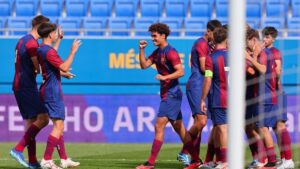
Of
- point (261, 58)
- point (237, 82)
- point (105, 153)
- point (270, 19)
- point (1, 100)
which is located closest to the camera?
point (237, 82)

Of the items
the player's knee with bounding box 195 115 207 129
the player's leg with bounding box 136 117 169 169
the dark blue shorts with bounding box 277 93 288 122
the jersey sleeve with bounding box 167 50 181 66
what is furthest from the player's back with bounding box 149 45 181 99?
the dark blue shorts with bounding box 277 93 288 122

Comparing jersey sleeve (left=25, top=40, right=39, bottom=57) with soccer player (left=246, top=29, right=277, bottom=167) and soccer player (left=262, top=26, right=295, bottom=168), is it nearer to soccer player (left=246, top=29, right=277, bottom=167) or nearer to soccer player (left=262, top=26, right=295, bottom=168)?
soccer player (left=246, top=29, right=277, bottom=167)

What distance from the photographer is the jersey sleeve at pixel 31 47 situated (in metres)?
11.7

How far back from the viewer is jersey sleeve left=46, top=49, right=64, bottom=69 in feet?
36.8

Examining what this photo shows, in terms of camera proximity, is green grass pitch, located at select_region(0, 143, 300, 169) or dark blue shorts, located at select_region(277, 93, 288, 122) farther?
green grass pitch, located at select_region(0, 143, 300, 169)

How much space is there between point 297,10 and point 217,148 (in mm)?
8943

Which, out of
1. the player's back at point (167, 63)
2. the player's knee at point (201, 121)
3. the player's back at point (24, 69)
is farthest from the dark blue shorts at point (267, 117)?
the player's back at point (24, 69)

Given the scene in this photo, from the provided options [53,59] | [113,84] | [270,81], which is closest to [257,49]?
[270,81]

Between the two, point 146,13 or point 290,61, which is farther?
point 146,13

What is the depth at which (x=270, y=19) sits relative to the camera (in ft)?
64.5

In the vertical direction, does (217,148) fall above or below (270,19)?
below

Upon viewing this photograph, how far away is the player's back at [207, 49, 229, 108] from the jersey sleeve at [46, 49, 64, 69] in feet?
5.63

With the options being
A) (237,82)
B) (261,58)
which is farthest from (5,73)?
(237,82)

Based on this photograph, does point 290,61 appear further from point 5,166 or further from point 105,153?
point 5,166
